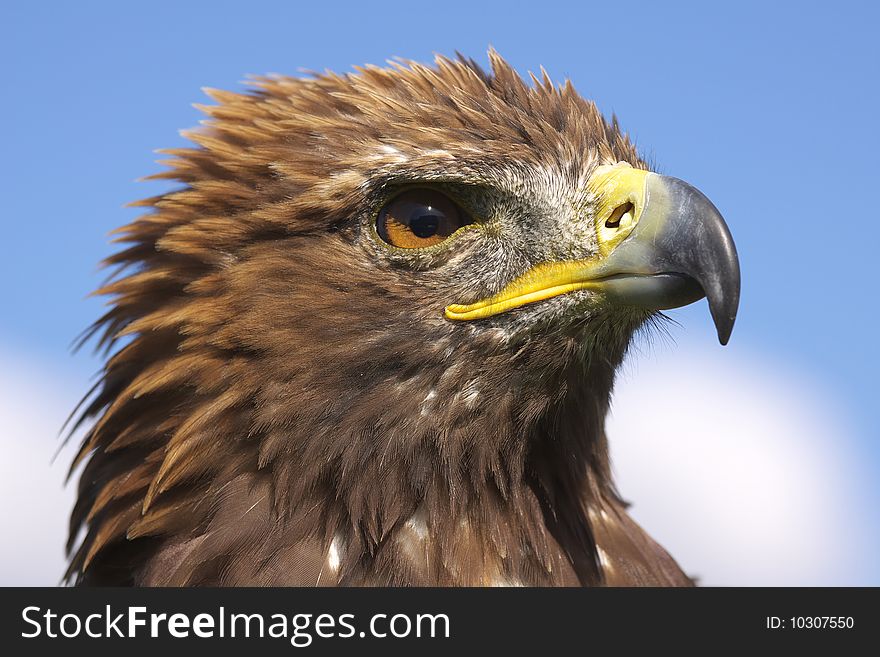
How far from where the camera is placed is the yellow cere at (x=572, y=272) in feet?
12.2

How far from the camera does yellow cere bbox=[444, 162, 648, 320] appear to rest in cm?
373

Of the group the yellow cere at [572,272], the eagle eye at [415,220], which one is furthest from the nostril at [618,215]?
the eagle eye at [415,220]

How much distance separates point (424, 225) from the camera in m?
3.80

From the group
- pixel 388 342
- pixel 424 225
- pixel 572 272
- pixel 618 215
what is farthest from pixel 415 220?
pixel 618 215

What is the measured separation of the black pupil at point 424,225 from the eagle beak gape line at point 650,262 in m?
0.31

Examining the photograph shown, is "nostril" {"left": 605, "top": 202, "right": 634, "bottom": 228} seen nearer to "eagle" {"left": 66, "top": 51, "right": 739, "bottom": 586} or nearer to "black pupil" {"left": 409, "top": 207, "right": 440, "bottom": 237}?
"eagle" {"left": 66, "top": 51, "right": 739, "bottom": 586}

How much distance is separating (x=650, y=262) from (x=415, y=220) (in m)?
0.90

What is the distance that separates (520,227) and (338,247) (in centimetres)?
71

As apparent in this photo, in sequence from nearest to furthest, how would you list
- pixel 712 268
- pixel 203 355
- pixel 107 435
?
pixel 712 268 → pixel 203 355 → pixel 107 435

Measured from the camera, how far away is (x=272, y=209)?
12.7ft

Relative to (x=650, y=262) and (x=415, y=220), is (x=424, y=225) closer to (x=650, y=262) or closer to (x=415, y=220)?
(x=415, y=220)

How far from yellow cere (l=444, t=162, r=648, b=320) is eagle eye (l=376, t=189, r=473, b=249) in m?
0.29

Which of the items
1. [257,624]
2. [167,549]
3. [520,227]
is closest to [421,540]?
[257,624]

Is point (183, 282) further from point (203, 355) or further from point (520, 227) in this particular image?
point (520, 227)
